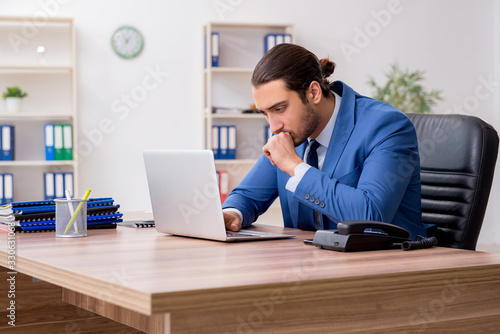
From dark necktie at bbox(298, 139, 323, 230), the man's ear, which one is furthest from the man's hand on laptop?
the man's ear

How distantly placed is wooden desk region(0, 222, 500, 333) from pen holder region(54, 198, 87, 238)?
0.29 metres

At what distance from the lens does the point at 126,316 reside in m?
1.25

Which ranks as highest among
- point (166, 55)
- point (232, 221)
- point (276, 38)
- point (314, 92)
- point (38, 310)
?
point (276, 38)

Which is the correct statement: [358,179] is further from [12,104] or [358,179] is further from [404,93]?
[404,93]

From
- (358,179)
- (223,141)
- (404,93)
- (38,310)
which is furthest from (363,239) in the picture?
(404,93)

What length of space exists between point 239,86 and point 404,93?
1366mm

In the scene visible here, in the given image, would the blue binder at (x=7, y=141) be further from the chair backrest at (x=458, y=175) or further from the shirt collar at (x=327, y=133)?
the chair backrest at (x=458, y=175)

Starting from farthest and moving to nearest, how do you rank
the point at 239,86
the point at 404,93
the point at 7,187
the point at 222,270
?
the point at 404,93
the point at 239,86
the point at 7,187
the point at 222,270

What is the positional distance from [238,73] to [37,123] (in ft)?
5.25

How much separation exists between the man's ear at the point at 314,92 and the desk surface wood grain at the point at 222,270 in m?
0.61

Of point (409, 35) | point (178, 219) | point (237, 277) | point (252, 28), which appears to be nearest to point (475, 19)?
point (409, 35)

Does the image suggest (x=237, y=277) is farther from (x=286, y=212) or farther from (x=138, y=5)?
(x=138, y=5)

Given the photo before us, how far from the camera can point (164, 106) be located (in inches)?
196

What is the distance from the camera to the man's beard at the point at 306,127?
1.93 m
